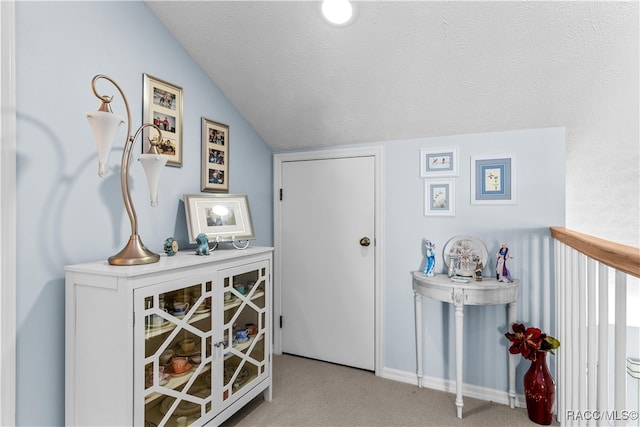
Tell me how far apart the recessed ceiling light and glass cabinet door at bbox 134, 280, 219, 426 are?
4.92 ft

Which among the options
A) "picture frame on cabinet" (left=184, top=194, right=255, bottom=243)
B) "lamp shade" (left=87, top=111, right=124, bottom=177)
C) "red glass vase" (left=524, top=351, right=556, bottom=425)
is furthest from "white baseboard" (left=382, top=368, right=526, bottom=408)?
"lamp shade" (left=87, top=111, right=124, bottom=177)

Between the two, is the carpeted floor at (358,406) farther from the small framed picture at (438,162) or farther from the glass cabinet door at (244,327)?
the small framed picture at (438,162)

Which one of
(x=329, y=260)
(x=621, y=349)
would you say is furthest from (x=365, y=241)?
(x=621, y=349)

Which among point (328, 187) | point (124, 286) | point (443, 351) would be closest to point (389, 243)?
point (328, 187)

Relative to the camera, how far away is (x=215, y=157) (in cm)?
237

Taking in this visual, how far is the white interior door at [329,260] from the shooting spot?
8.78ft

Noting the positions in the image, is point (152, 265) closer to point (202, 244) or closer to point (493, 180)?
point (202, 244)

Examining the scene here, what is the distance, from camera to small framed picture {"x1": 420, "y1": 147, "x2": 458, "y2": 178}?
2.38 m

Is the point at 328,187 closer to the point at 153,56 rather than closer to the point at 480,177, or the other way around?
the point at 480,177

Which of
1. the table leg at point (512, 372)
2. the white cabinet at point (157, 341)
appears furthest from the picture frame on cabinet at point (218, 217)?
the table leg at point (512, 372)

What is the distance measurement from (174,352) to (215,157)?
128cm

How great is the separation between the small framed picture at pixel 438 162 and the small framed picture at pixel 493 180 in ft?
0.41

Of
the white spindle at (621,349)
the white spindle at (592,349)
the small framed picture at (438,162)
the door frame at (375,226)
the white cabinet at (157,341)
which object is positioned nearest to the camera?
the white spindle at (621,349)

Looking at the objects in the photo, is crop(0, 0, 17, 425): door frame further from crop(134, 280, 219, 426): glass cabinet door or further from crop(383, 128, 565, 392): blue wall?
crop(383, 128, 565, 392): blue wall
